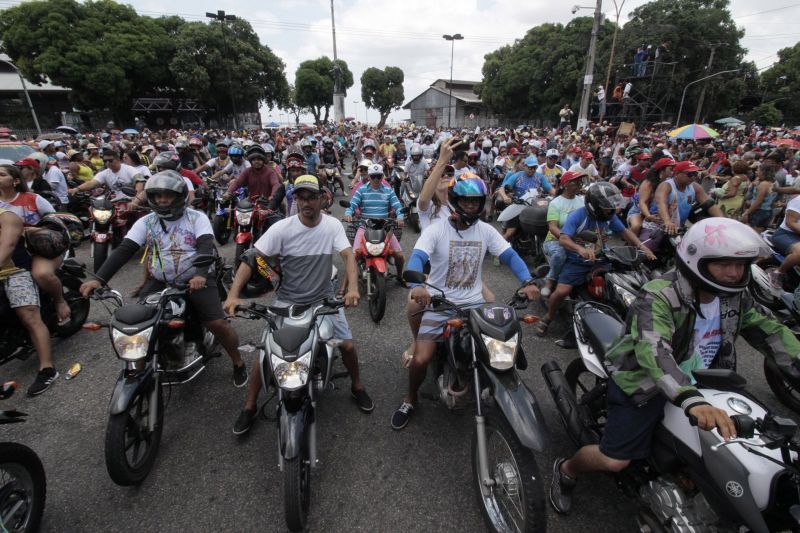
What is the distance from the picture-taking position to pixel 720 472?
1751mm

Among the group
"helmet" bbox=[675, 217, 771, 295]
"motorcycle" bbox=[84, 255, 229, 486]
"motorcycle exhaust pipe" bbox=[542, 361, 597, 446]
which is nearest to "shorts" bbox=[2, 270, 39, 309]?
"motorcycle" bbox=[84, 255, 229, 486]

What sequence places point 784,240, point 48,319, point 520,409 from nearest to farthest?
point 520,409 < point 48,319 < point 784,240

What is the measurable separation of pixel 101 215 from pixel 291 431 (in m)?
6.33

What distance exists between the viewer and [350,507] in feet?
8.58

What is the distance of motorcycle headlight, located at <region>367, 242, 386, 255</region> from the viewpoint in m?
5.35

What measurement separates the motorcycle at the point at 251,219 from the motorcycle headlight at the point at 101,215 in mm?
2155

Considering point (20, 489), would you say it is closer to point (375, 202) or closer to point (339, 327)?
point (339, 327)

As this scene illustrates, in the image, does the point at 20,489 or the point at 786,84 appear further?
the point at 786,84

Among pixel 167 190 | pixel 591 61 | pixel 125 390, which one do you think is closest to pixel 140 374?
pixel 125 390

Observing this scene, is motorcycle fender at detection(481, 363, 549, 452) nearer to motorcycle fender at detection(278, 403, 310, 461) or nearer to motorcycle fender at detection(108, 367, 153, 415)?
motorcycle fender at detection(278, 403, 310, 461)

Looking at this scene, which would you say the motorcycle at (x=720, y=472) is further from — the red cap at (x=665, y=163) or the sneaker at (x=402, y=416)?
the red cap at (x=665, y=163)

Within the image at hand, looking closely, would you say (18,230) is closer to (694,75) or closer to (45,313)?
(45,313)

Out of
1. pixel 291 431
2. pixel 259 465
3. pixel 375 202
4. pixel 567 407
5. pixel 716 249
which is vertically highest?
pixel 716 249

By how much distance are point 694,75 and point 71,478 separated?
5076 centimetres
